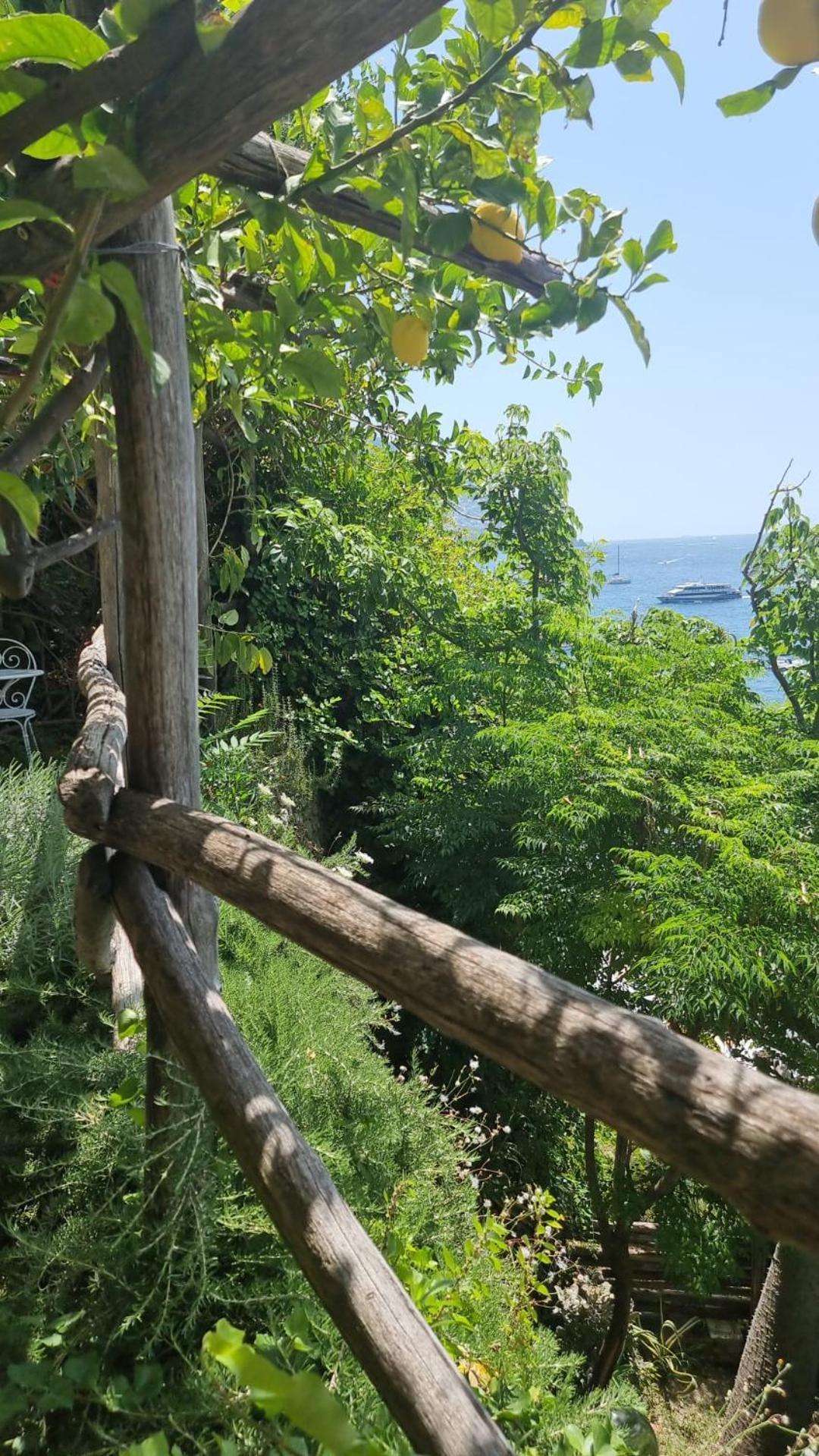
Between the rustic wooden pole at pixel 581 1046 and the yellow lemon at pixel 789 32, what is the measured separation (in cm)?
63

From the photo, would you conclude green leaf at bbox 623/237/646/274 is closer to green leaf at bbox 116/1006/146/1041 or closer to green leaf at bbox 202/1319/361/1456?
green leaf at bbox 202/1319/361/1456

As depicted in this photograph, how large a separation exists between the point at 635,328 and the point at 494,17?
0.37 meters

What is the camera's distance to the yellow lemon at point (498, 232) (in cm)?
108

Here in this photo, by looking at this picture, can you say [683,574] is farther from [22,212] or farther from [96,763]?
[22,212]

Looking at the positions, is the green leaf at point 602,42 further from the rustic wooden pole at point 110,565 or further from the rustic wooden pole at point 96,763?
the rustic wooden pole at point 110,565

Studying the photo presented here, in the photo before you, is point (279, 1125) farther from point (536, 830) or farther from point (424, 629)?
point (424, 629)

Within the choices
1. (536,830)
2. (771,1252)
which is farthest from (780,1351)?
(536,830)

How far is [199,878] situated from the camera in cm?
Answer: 115

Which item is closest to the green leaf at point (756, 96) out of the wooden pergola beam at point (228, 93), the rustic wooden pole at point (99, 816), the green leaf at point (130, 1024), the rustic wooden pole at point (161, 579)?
the wooden pergola beam at point (228, 93)

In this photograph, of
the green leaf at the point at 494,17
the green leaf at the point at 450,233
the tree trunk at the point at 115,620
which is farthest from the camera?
the tree trunk at the point at 115,620

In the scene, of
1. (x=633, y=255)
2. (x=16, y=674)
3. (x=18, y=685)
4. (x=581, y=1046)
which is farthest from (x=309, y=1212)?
(x=18, y=685)

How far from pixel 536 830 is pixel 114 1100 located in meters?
2.34

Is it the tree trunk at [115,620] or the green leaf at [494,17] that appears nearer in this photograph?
the green leaf at [494,17]

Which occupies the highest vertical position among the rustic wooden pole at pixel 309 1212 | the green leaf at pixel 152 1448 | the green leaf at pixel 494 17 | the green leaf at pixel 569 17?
the green leaf at pixel 569 17
